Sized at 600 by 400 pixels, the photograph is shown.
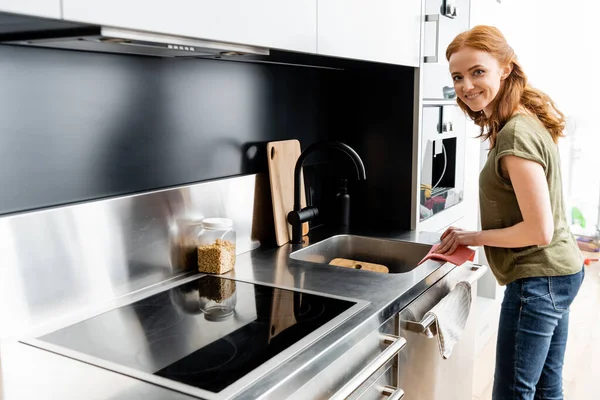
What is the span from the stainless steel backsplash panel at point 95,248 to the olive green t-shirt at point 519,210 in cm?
73

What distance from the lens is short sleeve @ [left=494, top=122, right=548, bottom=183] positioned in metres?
1.58

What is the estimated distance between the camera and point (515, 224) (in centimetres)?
169

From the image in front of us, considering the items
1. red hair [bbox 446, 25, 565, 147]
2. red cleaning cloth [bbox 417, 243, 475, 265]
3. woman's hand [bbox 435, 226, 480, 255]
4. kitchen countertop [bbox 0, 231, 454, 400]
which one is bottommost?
kitchen countertop [bbox 0, 231, 454, 400]

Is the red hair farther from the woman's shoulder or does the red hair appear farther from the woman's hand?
the woman's hand

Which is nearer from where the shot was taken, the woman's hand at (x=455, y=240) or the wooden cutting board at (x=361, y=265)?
the woman's hand at (x=455, y=240)

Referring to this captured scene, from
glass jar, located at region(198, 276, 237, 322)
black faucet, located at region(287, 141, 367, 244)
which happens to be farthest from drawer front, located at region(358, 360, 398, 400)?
black faucet, located at region(287, 141, 367, 244)

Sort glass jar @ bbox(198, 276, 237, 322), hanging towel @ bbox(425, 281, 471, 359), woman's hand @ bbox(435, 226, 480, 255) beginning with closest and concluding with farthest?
glass jar @ bbox(198, 276, 237, 322), hanging towel @ bbox(425, 281, 471, 359), woman's hand @ bbox(435, 226, 480, 255)

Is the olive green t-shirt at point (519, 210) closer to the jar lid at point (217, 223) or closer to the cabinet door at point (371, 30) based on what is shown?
the cabinet door at point (371, 30)

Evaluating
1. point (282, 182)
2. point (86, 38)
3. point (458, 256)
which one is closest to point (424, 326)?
point (458, 256)

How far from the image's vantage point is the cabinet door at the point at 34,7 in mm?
817

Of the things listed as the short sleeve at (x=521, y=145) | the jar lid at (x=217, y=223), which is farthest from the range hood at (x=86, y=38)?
the short sleeve at (x=521, y=145)

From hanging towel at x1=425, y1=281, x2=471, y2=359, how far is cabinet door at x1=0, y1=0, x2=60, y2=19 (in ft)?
3.69

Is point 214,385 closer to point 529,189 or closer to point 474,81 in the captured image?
point 529,189

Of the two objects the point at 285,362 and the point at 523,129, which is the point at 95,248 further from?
Result: the point at 523,129
